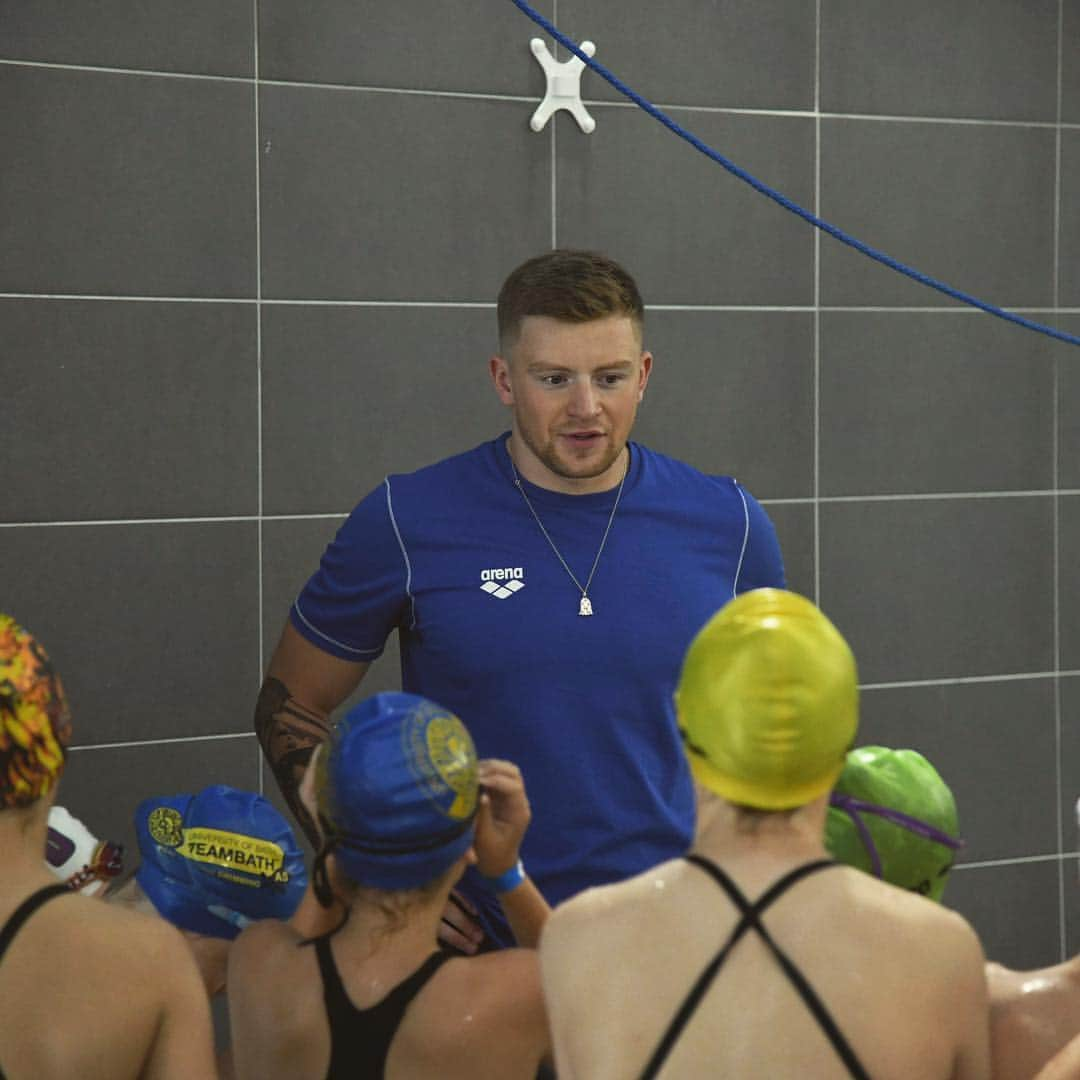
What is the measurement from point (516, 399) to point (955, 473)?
1.89 m

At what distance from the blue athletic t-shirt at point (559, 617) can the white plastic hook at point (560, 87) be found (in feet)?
4.23

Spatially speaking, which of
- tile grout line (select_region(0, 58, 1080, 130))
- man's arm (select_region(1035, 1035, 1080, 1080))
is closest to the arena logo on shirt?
man's arm (select_region(1035, 1035, 1080, 1080))

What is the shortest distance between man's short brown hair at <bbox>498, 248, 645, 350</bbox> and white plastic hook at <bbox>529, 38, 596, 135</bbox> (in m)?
1.23

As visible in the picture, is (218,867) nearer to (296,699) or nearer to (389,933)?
(389,933)

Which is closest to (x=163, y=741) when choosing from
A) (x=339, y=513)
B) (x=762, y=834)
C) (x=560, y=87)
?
(x=339, y=513)

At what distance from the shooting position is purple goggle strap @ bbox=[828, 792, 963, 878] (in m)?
1.58

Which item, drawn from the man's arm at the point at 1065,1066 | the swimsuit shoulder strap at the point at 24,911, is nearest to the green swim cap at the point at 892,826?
the man's arm at the point at 1065,1066

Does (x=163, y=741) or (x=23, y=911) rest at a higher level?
(x=23, y=911)

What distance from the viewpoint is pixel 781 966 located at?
1.29 m

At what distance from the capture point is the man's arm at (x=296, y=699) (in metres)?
2.38

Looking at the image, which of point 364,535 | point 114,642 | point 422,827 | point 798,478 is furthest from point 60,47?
point 422,827

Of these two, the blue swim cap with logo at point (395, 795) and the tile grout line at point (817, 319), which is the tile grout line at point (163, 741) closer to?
the tile grout line at point (817, 319)

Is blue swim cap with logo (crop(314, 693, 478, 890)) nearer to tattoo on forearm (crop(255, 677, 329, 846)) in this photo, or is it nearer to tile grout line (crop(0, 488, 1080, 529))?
tattoo on forearm (crop(255, 677, 329, 846))

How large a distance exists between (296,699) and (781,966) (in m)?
1.26
